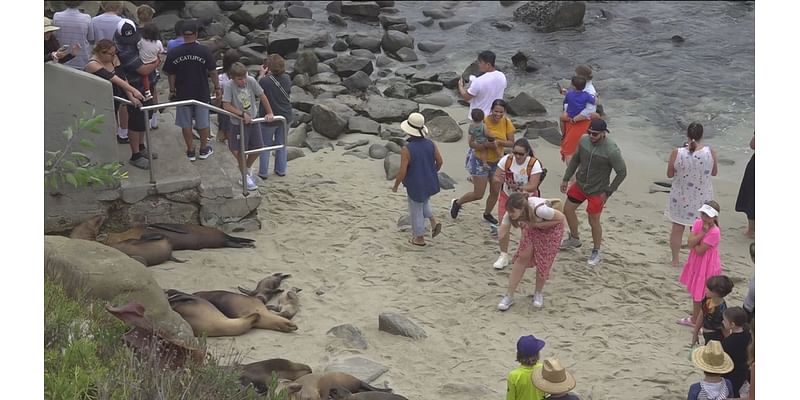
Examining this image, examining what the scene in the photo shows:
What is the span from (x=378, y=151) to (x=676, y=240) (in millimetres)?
5103

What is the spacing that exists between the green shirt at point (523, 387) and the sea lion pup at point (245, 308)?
113 inches

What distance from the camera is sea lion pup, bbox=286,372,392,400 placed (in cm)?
821

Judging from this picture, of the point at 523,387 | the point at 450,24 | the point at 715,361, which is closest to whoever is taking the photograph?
the point at 523,387

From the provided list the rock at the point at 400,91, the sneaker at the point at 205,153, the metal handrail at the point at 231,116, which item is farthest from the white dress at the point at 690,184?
the rock at the point at 400,91

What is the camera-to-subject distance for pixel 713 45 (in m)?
23.4

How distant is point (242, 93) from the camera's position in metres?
12.0

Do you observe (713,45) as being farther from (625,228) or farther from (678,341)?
(678,341)

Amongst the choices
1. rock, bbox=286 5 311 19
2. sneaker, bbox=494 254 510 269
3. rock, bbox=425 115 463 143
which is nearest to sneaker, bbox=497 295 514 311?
sneaker, bbox=494 254 510 269

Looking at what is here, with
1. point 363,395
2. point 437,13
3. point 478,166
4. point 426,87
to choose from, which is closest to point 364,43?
point 426,87

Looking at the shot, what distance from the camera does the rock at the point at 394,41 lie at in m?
22.2

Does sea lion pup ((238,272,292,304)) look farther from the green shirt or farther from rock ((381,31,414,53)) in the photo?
rock ((381,31,414,53))

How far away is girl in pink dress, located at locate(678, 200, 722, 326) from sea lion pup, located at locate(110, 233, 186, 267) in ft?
16.8

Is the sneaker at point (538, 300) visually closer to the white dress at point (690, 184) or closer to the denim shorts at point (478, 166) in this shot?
the white dress at point (690, 184)

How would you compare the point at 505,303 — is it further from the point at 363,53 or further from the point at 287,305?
the point at 363,53
